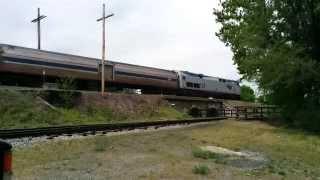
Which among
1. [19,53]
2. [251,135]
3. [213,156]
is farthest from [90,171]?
[19,53]

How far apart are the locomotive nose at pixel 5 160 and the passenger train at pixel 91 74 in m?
35.5

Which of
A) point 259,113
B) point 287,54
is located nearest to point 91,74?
point 259,113

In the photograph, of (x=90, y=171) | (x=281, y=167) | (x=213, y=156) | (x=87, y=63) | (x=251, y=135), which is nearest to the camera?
(x=90, y=171)

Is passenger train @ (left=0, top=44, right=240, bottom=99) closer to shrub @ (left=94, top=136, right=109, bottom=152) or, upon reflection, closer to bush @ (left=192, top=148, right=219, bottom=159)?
shrub @ (left=94, top=136, right=109, bottom=152)

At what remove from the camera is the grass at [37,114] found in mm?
33125

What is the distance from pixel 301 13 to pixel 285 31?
1516 mm

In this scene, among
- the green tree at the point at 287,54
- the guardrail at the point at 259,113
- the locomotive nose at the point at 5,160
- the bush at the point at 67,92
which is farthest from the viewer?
the bush at the point at 67,92

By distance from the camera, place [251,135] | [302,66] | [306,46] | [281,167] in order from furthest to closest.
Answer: [306,46] < [302,66] < [251,135] < [281,167]

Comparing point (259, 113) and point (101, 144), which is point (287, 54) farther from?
point (101, 144)

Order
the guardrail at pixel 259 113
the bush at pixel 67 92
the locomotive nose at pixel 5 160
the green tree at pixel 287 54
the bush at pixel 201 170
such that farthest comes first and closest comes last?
the bush at pixel 67 92
the guardrail at pixel 259 113
the green tree at pixel 287 54
the bush at pixel 201 170
the locomotive nose at pixel 5 160

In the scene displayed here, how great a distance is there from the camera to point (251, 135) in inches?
1053

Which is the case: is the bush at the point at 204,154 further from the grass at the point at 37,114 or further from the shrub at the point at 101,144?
the grass at the point at 37,114

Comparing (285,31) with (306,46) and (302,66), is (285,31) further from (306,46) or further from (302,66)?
(302,66)

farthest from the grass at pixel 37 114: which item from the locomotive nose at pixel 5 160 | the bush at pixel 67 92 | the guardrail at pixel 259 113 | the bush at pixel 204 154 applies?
the locomotive nose at pixel 5 160
